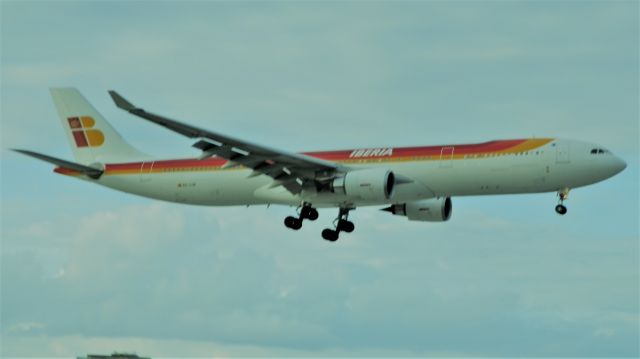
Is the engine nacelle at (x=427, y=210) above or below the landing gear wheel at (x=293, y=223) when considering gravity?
above

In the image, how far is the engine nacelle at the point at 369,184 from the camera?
5825cm

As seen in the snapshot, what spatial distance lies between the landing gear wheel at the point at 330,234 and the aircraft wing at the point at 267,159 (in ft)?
14.7

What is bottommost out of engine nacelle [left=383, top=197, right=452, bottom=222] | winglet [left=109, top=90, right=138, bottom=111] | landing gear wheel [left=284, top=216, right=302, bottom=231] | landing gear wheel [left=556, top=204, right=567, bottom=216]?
winglet [left=109, top=90, right=138, bottom=111]

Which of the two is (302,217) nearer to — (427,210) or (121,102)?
(427,210)

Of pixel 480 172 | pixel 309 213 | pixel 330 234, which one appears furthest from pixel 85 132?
pixel 480 172

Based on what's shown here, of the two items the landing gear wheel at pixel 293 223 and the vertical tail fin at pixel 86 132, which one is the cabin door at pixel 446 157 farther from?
the vertical tail fin at pixel 86 132

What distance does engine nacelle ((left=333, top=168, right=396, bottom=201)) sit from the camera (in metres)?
58.2

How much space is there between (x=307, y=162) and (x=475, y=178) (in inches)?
328

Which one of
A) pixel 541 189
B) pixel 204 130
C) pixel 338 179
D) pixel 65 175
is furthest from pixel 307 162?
pixel 65 175

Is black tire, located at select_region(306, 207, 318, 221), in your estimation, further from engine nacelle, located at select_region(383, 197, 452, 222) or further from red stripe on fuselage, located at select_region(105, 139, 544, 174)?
engine nacelle, located at select_region(383, 197, 452, 222)

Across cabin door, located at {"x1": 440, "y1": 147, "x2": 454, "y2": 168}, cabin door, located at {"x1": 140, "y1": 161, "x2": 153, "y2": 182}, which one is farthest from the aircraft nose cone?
cabin door, located at {"x1": 140, "y1": 161, "x2": 153, "y2": 182}

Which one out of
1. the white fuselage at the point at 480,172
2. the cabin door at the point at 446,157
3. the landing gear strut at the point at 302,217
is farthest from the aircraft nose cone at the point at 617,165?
the landing gear strut at the point at 302,217

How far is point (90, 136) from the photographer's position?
7131 centimetres

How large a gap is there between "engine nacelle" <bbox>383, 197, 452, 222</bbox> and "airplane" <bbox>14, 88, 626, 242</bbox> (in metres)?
0.06
